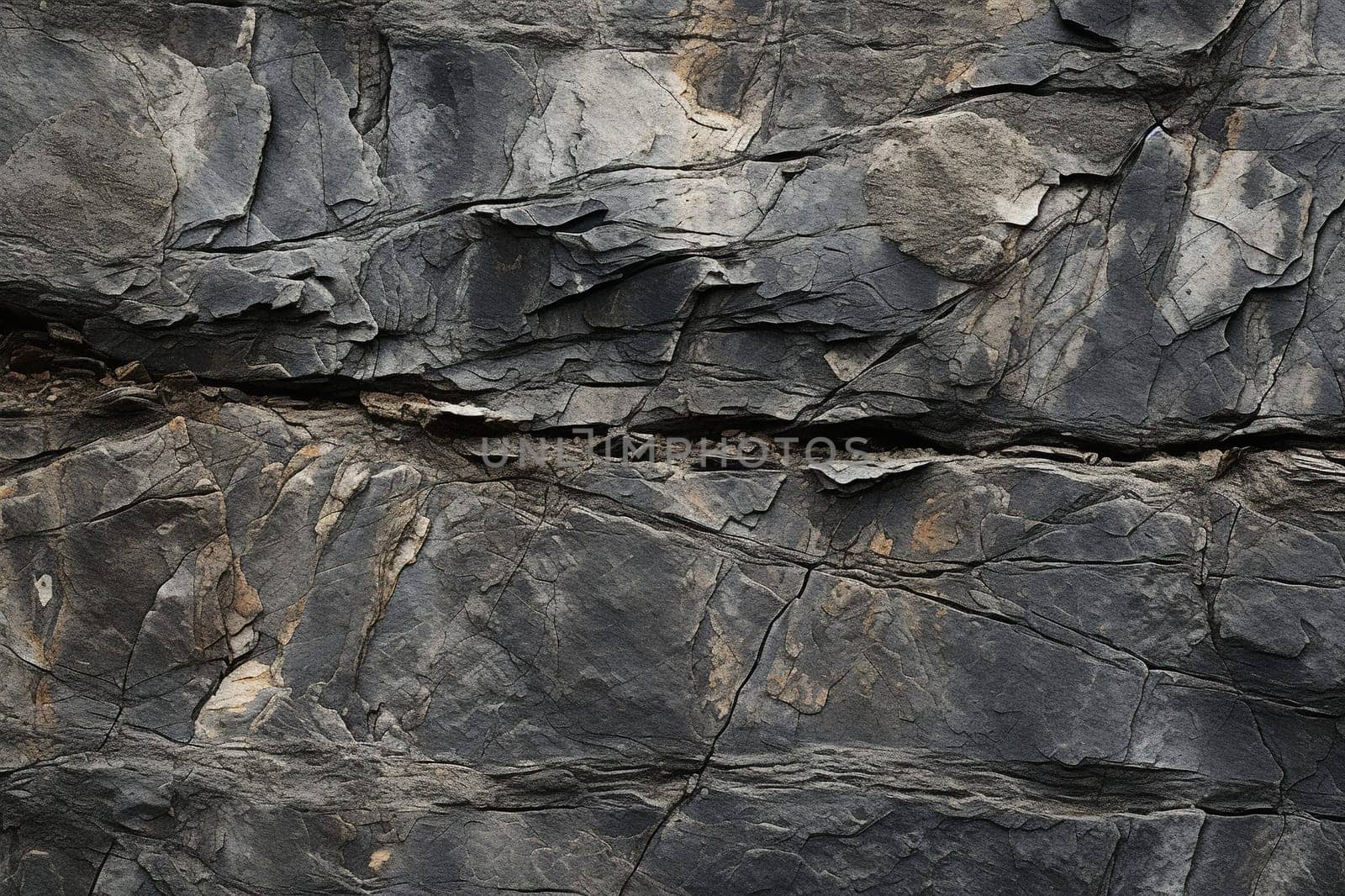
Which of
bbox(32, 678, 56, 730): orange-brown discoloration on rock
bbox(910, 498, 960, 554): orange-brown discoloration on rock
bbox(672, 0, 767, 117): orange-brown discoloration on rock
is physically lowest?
bbox(32, 678, 56, 730): orange-brown discoloration on rock

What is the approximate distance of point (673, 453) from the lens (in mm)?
4027

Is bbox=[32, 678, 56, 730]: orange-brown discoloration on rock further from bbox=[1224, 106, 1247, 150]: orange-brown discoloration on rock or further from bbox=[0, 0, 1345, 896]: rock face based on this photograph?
bbox=[1224, 106, 1247, 150]: orange-brown discoloration on rock

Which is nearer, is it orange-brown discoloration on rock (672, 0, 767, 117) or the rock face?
the rock face

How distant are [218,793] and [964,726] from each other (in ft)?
9.28

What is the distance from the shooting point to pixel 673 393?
3977 millimetres

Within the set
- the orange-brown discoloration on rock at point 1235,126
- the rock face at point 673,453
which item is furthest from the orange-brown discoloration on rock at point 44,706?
the orange-brown discoloration on rock at point 1235,126

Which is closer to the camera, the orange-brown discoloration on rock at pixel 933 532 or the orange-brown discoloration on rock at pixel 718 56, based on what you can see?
the orange-brown discoloration on rock at pixel 933 532

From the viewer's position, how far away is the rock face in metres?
3.79

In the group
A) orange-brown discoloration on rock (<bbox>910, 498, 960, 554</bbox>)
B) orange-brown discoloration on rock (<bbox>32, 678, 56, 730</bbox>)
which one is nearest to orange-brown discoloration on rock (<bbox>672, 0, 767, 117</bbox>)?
orange-brown discoloration on rock (<bbox>910, 498, 960, 554</bbox>)

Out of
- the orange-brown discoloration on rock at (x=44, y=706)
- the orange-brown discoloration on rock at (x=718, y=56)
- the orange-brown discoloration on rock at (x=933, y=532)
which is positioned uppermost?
the orange-brown discoloration on rock at (x=718, y=56)

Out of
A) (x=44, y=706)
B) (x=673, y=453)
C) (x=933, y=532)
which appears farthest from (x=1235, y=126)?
(x=44, y=706)

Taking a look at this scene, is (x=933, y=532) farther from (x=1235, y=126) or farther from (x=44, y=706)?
(x=44, y=706)

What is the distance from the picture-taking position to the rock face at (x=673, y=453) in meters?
3.79

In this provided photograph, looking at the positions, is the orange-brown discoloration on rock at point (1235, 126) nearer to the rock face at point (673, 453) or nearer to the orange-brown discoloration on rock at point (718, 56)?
the rock face at point (673, 453)
